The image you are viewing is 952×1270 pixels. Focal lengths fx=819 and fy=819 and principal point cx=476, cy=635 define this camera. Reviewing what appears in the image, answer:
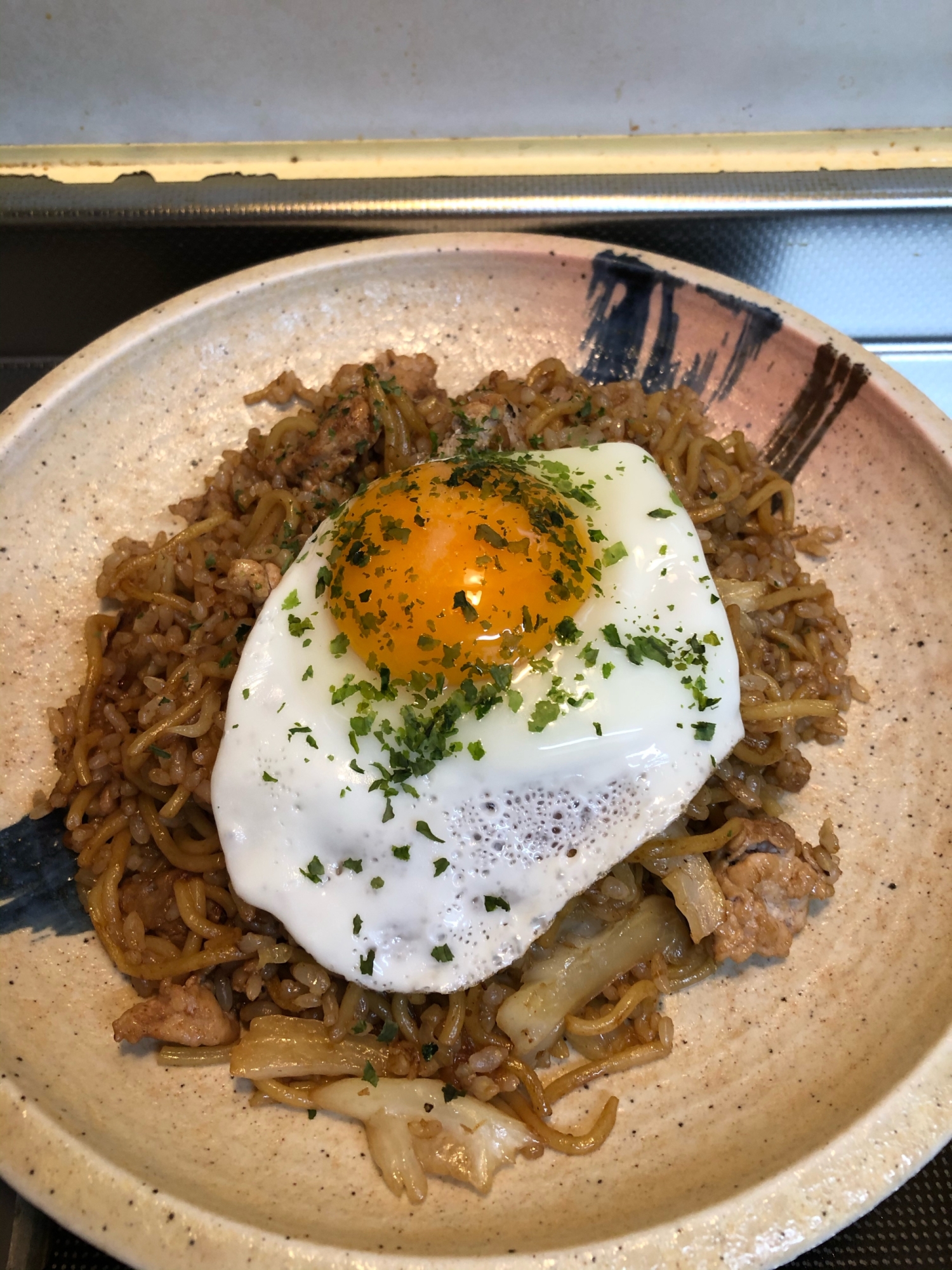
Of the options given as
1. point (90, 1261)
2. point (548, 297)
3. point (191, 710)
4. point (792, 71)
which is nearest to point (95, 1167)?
point (90, 1261)

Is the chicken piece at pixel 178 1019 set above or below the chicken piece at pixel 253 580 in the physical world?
below

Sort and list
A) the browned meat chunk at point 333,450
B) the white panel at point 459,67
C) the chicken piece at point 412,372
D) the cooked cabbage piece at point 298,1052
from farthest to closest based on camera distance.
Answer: the white panel at point 459,67
the chicken piece at point 412,372
the browned meat chunk at point 333,450
the cooked cabbage piece at point 298,1052

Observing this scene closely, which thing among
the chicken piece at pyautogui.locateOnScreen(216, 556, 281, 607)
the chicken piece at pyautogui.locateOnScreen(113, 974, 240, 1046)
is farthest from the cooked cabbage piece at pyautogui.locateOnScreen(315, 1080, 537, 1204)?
the chicken piece at pyautogui.locateOnScreen(216, 556, 281, 607)

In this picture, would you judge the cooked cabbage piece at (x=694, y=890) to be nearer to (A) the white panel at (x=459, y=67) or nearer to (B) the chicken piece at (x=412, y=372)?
(B) the chicken piece at (x=412, y=372)

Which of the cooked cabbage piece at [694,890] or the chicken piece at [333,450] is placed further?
the chicken piece at [333,450]

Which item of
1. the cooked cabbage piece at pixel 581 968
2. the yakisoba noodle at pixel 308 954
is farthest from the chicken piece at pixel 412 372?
the cooked cabbage piece at pixel 581 968

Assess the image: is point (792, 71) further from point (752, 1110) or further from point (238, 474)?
point (752, 1110)

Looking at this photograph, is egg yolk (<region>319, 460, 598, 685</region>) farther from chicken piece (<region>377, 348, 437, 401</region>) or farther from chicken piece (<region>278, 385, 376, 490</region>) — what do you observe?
chicken piece (<region>377, 348, 437, 401</region>)
